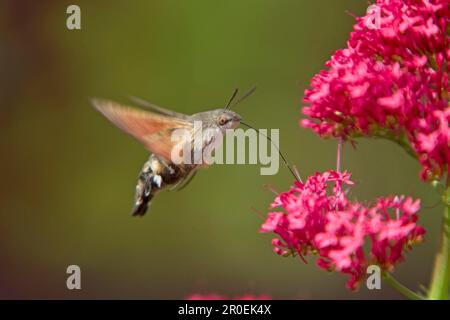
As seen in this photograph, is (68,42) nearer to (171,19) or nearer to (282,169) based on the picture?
(171,19)

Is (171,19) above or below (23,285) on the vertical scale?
above

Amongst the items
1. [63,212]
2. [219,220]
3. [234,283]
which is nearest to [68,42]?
[63,212]

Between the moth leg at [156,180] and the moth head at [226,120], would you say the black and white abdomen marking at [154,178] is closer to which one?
the moth leg at [156,180]

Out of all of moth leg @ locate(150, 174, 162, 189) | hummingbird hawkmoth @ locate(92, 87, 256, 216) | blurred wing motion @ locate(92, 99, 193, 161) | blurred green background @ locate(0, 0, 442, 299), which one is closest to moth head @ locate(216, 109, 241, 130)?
hummingbird hawkmoth @ locate(92, 87, 256, 216)

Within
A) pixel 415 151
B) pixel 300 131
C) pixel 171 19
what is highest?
pixel 171 19

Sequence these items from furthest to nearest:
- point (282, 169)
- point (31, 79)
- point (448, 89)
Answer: point (31, 79)
point (282, 169)
point (448, 89)
